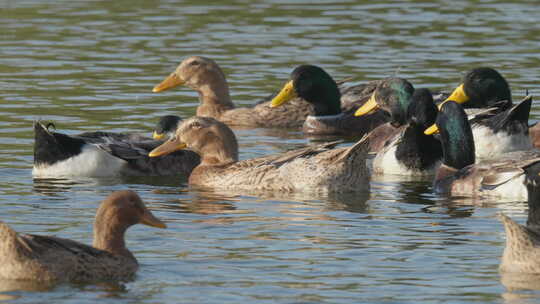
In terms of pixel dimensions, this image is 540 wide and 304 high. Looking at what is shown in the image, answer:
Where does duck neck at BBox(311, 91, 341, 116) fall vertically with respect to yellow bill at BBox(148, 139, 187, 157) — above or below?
below

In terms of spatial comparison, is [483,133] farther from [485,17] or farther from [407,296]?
[485,17]

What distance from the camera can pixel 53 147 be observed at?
50.4 feet

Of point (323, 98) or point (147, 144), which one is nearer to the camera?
point (147, 144)

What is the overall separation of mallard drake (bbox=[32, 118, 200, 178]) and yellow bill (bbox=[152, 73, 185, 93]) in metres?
3.86

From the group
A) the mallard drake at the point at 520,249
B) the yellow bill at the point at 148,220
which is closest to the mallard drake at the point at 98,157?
the yellow bill at the point at 148,220

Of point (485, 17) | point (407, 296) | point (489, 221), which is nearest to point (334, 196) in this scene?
point (489, 221)

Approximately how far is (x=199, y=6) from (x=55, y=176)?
1517cm

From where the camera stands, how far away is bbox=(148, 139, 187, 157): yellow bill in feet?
50.4

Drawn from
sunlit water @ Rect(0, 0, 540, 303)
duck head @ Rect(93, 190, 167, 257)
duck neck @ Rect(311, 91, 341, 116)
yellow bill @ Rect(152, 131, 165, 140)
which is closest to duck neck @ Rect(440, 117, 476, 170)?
sunlit water @ Rect(0, 0, 540, 303)

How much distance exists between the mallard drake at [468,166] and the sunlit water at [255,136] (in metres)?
0.25

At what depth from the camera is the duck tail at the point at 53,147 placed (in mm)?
15234

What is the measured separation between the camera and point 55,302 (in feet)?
31.9

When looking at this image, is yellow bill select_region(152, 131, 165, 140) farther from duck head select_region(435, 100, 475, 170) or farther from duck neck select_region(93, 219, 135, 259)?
duck neck select_region(93, 219, 135, 259)

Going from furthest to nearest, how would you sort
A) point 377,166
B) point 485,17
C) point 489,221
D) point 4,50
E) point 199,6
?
point 199,6 → point 485,17 → point 4,50 → point 377,166 → point 489,221
